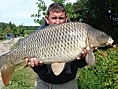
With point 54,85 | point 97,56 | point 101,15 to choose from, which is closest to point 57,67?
point 54,85

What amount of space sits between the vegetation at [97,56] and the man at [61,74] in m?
1.73

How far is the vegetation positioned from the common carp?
6.75 feet

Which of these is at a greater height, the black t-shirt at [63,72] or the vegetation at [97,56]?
the black t-shirt at [63,72]

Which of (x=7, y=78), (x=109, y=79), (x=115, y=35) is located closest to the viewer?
(x=7, y=78)

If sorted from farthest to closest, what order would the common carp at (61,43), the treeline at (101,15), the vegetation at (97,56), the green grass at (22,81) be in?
the treeline at (101,15), the green grass at (22,81), the vegetation at (97,56), the common carp at (61,43)

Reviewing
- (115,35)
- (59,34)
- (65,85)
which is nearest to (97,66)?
(65,85)

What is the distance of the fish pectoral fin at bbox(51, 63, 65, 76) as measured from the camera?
3.50 m

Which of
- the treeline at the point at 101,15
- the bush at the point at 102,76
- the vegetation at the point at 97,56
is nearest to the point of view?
the bush at the point at 102,76

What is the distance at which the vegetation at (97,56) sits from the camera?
587 cm

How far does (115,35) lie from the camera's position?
68.0 ft

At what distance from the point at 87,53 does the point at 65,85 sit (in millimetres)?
561

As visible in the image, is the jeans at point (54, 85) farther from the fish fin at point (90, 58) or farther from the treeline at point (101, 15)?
the treeline at point (101, 15)

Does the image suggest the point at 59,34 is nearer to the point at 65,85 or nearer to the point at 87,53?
the point at 87,53

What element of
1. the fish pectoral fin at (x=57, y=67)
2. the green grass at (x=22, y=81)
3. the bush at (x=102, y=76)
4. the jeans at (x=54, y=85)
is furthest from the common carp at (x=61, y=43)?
the green grass at (x=22, y=81)
